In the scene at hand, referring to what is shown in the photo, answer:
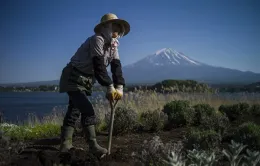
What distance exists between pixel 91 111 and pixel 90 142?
428mm

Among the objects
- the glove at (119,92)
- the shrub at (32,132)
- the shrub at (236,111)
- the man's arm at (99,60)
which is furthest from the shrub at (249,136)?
the shrub at (32,132)

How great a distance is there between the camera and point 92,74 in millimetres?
5340

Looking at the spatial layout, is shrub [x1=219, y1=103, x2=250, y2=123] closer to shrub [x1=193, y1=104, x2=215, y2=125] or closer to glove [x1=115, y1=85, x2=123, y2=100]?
shrub [x1=193, y1=104, x2=215, y2=125]

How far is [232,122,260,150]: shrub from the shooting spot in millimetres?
5168

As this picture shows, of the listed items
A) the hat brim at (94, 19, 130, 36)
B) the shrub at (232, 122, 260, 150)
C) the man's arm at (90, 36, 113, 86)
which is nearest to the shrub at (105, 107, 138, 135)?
the shrub at (232, 122, 260, 150)

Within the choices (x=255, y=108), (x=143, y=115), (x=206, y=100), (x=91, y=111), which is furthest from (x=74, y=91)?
(x=206, y=100)

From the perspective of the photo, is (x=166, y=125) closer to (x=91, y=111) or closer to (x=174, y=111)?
(x=174, y=111)

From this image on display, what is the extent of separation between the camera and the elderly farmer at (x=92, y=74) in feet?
16.1

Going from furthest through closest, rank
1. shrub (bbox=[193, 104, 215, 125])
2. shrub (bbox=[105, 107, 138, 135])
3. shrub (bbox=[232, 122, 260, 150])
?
shrub (bbox=[193, 104, 215, 125]) → shrub (bbox=[105, 107, 138, 135]) → shrub (bbox=[232, 122, 260, 150])

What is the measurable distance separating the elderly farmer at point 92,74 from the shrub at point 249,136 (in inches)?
71.9

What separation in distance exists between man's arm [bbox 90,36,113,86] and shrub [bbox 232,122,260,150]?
6.73 ft

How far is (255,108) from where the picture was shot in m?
9.81

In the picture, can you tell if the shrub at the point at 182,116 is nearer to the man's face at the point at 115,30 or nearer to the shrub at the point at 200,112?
the shrub at the point at 200,112

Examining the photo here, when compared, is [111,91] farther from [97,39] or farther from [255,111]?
[255,111]
